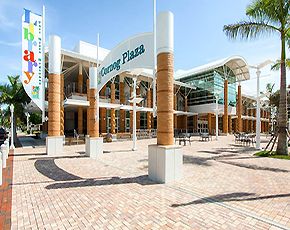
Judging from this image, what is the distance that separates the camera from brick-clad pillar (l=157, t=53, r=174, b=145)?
7398 mm

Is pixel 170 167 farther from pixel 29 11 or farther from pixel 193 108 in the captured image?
pixel 193 108

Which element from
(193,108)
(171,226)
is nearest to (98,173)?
(171,226)

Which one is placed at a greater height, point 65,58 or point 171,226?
point 65,58

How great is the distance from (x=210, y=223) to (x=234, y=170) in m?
5.35

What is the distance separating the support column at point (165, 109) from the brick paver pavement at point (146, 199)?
0.58 m

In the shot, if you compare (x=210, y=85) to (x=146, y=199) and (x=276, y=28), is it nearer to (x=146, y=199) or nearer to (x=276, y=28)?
(x=276, y=28)

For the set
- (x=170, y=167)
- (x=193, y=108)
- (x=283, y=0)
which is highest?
(x=283, y=0)

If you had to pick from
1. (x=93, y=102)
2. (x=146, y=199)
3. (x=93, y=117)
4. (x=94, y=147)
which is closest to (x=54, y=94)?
(x=93, y=102)

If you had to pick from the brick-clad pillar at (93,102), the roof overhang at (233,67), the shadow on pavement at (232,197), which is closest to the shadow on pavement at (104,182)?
the shadow on pavement at (232,197)

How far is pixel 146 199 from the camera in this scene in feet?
17.8

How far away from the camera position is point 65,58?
73.8 ft

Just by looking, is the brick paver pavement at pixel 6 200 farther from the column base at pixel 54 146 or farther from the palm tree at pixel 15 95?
the palm tree at pixel 15 95

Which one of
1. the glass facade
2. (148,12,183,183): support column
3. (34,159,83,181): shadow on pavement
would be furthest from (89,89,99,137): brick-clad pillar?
the glass facade

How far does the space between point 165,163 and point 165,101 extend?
7.43ft
